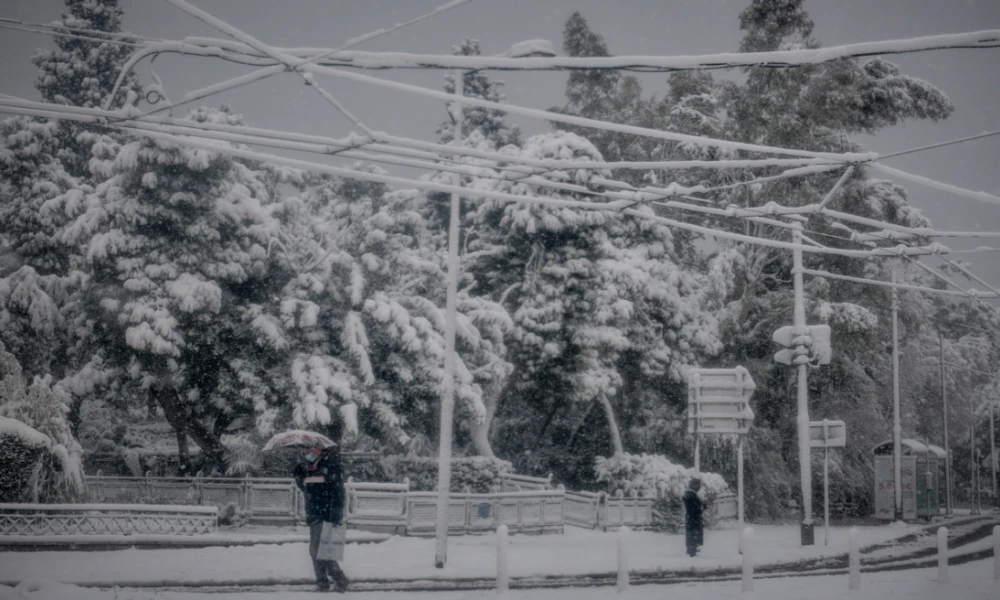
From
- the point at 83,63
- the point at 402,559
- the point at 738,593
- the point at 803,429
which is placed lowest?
the point at 402,559

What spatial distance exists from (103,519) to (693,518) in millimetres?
12281

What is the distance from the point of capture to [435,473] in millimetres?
27984

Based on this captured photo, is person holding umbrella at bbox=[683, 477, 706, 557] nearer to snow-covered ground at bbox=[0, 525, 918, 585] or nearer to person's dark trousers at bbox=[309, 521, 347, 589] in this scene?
snow-covered ground at bbox=[0, 525, 918, 585]

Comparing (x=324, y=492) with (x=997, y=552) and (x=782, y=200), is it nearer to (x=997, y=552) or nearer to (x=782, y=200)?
(x=997, y=552)

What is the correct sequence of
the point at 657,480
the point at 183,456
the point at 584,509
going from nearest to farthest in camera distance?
the point at 183,456
the point at 584,509
the point at 657,480

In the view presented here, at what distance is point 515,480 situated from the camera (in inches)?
1133

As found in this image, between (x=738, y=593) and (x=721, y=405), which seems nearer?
(x=738, y=593)

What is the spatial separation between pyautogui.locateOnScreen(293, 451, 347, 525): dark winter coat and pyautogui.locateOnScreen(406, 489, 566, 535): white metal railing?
1004 cm

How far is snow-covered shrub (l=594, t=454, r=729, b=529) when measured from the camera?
2880 cm

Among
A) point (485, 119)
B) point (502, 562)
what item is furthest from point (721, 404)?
point (485, 119)

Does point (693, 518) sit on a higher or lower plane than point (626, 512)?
higher

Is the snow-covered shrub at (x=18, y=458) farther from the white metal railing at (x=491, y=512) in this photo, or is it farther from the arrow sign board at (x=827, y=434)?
the arrow sign board at (x=827, y=434)

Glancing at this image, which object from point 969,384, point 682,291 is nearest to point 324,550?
point 682,291

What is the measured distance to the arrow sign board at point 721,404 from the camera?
21.3 metres
